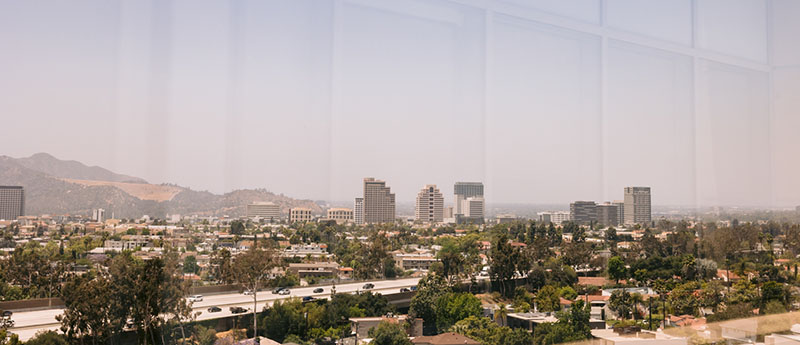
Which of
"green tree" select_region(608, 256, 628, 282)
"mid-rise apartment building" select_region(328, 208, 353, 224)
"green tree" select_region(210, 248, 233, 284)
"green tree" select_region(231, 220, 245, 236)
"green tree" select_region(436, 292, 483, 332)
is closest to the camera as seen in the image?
"green tree" select_region(210, 248, 233, 284)

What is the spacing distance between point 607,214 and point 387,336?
218 centimetres

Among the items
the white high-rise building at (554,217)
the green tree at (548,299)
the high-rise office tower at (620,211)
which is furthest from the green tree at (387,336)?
the high-rise office tower at (620,211)

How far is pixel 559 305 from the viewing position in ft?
17.0

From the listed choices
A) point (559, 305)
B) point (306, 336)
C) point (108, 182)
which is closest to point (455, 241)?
point (559, 305)

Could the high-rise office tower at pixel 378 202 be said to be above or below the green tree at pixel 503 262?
above

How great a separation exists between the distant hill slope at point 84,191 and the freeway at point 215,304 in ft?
1.78

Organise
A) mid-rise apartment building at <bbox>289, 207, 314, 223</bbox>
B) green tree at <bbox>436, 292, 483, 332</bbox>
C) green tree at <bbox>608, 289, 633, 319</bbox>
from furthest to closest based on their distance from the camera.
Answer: green tree at <bbox>608, 289, 633, 319</bbox>
green tree at <bbox>436, 292, 483, 332</bbox>
mid-rise apartment building at <bbox>289, 207, 314, 223</bbox>

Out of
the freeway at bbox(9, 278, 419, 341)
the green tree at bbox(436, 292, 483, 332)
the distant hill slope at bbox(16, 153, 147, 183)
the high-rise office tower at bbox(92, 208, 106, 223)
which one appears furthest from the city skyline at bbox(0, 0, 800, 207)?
the green tree at bbox(436, 292, 483, 332)

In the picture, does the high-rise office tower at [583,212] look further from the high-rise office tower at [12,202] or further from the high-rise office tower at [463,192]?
the high-rise office tower at [12,202]

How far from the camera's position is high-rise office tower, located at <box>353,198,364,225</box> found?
4.28m

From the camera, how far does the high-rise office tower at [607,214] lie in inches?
199

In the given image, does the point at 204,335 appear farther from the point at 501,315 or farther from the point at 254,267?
the point at 501,315

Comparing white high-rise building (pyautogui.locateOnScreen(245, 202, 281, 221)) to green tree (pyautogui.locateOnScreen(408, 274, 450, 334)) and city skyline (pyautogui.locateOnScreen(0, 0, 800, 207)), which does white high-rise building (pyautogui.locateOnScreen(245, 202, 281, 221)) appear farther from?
green tree (pyautogui.locateOnScreen(408, 274, 450, 334))

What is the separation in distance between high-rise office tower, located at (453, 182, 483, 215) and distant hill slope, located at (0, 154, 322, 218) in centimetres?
207
